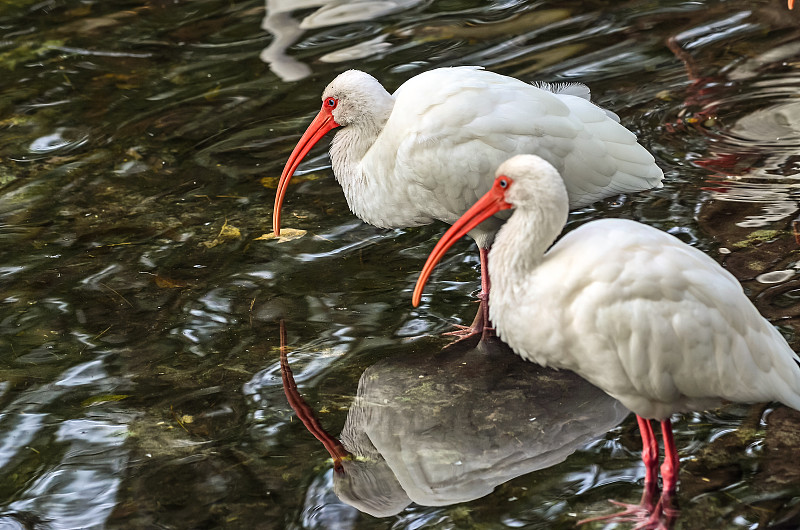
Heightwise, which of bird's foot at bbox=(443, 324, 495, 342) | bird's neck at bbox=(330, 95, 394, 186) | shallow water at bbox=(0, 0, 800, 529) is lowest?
bird's foot at bbox=(443, 324, 495, 342)

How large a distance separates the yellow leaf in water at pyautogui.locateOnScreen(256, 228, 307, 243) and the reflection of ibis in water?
1550 mm

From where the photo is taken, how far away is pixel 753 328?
158 inches

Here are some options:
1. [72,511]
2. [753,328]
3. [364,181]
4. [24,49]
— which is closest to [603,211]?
[364,181]

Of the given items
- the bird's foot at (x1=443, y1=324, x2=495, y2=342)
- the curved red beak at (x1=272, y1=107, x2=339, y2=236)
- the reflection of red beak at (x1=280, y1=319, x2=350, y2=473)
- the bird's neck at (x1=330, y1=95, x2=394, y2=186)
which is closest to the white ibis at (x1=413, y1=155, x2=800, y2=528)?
the reflection of red beak at (x1=280, y1=319, x2=350, y2=473)

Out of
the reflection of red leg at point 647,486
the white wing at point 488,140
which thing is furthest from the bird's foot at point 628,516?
the white wing at point 488,140

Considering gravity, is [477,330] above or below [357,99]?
below

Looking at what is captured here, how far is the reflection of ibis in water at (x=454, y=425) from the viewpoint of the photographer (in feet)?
14.4

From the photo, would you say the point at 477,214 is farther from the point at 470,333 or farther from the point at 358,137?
the point at 358,137

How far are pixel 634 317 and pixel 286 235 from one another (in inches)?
137

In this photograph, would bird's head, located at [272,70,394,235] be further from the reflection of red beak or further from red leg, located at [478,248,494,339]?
the reflection of red beak

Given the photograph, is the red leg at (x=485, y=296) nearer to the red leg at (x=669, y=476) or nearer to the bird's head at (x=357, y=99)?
the bird's head at (x=357, y=99)

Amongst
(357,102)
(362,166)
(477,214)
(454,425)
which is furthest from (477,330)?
(357,102)

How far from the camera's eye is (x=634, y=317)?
3.81 meters

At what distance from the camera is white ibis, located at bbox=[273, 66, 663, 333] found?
5.36m
